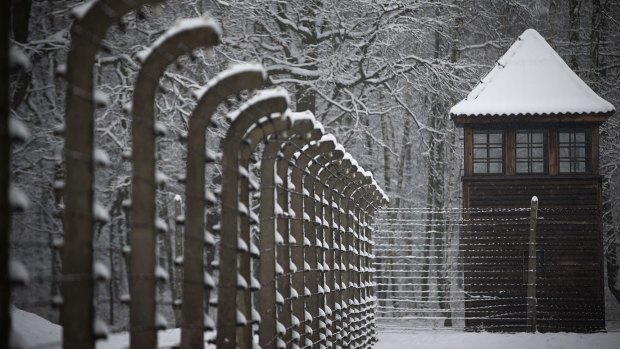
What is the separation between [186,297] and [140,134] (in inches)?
39.2

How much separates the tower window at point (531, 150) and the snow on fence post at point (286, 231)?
14.6 m

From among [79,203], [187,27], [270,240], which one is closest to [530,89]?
[270,240]

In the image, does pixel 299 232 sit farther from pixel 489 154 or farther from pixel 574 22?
pixel 574 22

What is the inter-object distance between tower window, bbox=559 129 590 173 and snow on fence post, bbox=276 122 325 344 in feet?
48.7

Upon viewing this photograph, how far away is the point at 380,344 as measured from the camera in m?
14.2

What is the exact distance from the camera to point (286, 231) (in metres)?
6.01

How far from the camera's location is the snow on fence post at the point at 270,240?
5.49m

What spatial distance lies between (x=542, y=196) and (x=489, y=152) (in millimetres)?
1524

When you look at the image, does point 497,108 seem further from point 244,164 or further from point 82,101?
point 82,101

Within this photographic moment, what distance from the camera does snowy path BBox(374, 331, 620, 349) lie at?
531 inches

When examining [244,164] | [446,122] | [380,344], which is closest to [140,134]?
[244,164]

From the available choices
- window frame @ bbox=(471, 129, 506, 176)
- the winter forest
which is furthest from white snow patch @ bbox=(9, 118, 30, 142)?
window frame @ bbox=(471, 129, 506, 176)

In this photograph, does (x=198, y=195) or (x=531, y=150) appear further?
(x=531, y=150)

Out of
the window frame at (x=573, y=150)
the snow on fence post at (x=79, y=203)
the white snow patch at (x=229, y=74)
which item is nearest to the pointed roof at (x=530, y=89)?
the window frame at (x=573, y=150)
